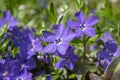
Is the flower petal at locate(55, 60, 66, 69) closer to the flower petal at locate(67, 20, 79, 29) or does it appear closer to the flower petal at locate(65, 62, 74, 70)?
the flower petal at locate(65, 62, 74, 70)

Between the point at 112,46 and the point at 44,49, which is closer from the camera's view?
the point at 44,49

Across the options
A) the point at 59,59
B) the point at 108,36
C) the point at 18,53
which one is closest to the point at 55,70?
the point at 59,59

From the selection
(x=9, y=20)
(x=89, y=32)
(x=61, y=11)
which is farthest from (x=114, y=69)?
(x=9, y=20)

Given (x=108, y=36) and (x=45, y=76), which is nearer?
(x=45, y=76)

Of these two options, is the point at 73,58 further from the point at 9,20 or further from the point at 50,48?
the point at 9,20

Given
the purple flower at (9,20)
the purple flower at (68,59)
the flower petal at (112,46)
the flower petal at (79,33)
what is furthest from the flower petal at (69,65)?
the purple flower at (9,20)

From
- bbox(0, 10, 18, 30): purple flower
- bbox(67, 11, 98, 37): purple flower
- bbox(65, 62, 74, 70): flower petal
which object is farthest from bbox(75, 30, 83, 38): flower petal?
bbox(0, 10, 18, 30): purple flower

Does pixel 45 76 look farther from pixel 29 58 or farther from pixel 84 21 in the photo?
pixel 84 21
